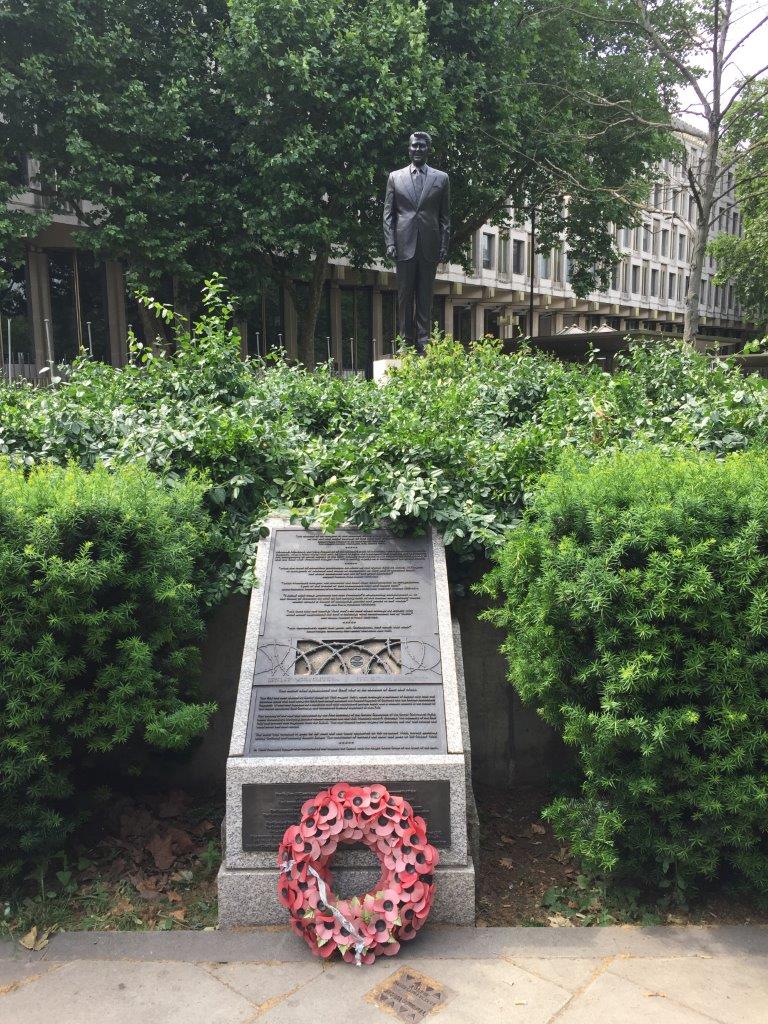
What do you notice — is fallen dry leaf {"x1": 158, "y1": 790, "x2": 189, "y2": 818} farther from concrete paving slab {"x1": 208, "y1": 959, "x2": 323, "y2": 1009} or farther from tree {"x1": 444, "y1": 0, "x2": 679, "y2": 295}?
tree {"x1": 444, "y1": 0, "x2": 679, "y2": 295}

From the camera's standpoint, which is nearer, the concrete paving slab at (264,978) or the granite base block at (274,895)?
the concrete paving slab at (264,978)

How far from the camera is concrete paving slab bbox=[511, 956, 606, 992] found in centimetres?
301

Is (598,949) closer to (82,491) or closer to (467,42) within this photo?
(82,491)

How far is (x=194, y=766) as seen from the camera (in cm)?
470

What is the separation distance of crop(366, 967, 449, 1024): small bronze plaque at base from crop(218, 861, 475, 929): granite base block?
0.39 metres

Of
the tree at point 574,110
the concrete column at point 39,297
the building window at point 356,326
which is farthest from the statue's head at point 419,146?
the building window at point 356,326

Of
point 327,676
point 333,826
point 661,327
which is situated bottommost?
point 333,826

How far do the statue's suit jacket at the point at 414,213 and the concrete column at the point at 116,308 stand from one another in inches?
705

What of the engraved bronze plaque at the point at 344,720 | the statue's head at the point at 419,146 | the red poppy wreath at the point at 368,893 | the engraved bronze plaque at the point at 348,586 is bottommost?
the red poppy wreath at the point at 368,893

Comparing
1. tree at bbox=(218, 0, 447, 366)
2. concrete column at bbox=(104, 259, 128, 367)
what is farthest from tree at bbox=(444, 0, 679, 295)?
concrete column at bbox=(104, 259, 128, 367)

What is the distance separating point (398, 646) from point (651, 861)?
1.43 metres

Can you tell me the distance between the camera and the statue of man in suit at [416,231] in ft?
36.2

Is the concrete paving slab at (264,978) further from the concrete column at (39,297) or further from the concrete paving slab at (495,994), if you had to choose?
the concrete column at (39,297)

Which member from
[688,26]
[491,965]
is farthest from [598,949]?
[688,26]
